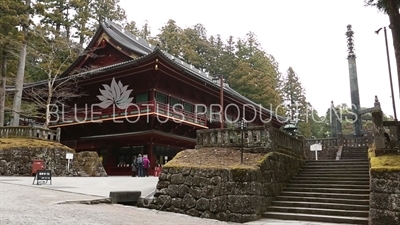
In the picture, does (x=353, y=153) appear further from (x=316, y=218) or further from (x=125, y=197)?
(x=125, y=197)

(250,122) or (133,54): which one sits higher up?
(133,54)

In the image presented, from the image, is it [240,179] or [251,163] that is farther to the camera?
[251,163]

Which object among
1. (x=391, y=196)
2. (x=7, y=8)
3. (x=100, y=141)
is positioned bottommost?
(x=391, y=196)

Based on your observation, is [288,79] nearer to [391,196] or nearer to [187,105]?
[187,105]

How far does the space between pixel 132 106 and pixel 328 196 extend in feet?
50.4

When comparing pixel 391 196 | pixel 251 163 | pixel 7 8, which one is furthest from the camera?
pixel 7 8

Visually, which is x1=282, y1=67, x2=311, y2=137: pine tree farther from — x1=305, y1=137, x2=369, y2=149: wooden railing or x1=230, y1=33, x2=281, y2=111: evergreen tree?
x1=305, y1=137, x2=369, y2=149: wooden railing

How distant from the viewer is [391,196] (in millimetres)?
7703

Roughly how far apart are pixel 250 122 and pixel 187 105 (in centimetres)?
967

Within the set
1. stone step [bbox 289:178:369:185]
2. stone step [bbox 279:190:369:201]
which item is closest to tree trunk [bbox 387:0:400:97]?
stone step [bbox 289:178:369:185]

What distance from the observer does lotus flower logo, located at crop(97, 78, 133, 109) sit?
80.8 feet

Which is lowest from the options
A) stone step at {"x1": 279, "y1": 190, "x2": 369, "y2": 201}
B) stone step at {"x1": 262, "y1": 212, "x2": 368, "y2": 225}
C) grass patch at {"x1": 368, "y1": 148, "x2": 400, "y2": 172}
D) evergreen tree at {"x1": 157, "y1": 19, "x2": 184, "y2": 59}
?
stone step at {"x1": 262, "y1": 212, "x2": 368, "y2": 225}

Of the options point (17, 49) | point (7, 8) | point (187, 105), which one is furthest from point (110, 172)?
point (7, 8)

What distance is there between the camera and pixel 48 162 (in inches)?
709
